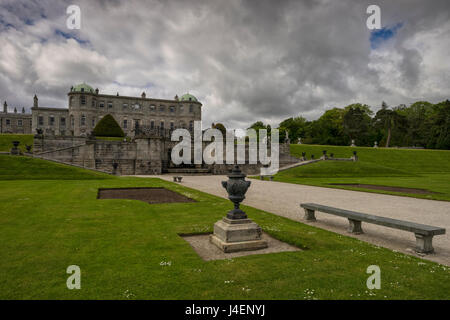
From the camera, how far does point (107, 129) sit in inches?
1992

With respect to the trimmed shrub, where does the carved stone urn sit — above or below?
below

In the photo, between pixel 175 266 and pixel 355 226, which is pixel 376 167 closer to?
pixel 355 226

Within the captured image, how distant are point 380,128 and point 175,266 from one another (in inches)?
3794

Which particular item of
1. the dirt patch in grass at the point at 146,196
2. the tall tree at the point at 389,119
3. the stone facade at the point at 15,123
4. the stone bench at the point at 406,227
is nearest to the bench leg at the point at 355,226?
the stone bench at the point at 406,227

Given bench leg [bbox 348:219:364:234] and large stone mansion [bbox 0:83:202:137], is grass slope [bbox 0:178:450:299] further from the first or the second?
large stone mansion [bbox 0:83:202:137]

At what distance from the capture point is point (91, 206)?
464 inches

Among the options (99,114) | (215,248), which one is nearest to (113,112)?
(99,114)

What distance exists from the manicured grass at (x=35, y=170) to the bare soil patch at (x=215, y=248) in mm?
22162

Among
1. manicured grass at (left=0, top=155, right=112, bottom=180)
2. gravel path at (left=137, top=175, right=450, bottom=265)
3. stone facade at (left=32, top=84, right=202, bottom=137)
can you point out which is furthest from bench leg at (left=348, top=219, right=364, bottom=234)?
stone facade at (left=32, top=84, right=202, bottom=137)

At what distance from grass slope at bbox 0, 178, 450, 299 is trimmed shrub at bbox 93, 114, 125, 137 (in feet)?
143

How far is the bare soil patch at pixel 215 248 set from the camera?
6496 mm

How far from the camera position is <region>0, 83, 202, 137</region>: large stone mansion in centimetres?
7406
